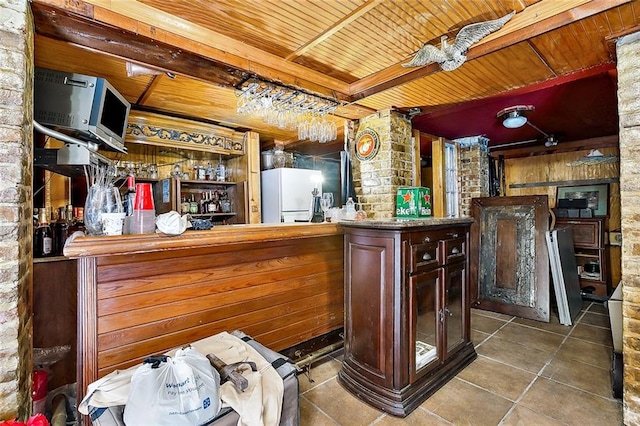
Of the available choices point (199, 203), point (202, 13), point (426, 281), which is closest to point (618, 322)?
point (426, 281)

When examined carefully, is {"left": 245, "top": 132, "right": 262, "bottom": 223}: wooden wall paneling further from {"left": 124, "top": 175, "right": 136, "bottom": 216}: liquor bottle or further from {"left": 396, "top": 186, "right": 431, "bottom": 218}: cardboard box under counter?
{"left": 124, "top": 175, "right": 136, "bottom": 216}: liquor bottle

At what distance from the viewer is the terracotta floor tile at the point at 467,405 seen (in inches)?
74.2

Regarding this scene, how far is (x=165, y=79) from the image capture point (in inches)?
102

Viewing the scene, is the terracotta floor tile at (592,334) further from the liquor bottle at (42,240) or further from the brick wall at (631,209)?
the liquor bottle at (42,240)

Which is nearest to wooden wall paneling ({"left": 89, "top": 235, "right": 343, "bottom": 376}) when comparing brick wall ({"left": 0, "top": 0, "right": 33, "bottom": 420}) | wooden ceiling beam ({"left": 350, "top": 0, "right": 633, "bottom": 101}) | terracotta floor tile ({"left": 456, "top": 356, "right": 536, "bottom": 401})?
brick wall ({"left": 0, "top": 0, "right": 33, "bottom": 420})

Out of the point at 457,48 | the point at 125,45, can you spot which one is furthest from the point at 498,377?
the point at 125,45

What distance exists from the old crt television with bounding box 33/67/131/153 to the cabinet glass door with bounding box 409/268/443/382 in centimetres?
244

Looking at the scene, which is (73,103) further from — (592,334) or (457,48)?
(592,334)

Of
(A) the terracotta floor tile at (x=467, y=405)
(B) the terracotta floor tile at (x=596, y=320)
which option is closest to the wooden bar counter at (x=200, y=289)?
(A) the terracotta floor tile at (x=467, y=405)

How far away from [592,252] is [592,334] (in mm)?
1814

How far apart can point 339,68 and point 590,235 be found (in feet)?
14.2

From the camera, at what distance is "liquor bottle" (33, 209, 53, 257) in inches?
80.0

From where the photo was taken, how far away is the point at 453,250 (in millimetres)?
2406

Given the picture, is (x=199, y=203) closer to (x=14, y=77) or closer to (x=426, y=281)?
(x=14, y=77)
